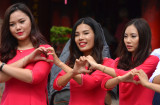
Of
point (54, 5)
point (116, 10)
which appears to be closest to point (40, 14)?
point (54, 5)

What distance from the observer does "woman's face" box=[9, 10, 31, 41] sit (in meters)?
3.56

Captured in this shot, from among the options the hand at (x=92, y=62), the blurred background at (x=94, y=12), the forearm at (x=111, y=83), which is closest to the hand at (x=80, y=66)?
the hand at (x=92, y=62)

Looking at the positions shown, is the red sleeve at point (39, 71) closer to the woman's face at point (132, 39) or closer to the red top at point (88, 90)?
the red top at point (88, 90)

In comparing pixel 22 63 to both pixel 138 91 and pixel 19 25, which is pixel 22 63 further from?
pixel 138 91

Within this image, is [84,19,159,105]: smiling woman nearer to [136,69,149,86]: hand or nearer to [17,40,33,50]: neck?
[136,69,149,86]: hand

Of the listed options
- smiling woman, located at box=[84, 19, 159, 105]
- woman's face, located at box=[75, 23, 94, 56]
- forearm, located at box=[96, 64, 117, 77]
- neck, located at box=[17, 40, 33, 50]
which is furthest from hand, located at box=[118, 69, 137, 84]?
neck, located at box=[17, 40, 33, 50]

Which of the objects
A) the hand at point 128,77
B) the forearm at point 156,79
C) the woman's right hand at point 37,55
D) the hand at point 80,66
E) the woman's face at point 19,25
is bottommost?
the forearm at point 156,79

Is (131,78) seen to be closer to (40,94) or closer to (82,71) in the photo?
(82,71)

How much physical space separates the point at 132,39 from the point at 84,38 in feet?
1.64

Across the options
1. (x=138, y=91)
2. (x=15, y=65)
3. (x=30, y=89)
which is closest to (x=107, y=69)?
(x=138, y=91)

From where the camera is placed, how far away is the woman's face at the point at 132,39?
3.62 meters

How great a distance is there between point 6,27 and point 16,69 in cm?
54

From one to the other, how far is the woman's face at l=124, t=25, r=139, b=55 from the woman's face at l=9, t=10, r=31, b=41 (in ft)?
3.27

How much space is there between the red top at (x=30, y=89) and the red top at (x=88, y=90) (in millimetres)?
273
